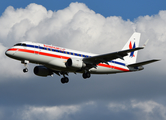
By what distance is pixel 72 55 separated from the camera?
53.0 m

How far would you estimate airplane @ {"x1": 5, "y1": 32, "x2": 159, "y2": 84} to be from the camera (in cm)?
4897

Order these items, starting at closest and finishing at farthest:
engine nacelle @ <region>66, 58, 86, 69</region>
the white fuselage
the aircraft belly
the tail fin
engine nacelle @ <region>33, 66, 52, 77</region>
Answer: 1. the white fuselage
2. engine nacelle @ <region>66, 58, 86, 69</region>
3. the aircraft belly
4. engine nacelle @ <region>33, 66, 52, 77</region>
5. the tail fin

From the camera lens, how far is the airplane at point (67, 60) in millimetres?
48969

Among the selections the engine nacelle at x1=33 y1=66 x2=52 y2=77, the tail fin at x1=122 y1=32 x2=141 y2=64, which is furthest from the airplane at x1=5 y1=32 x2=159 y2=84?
the tail fin at x1=122 y1=32 x2=141 y2=64

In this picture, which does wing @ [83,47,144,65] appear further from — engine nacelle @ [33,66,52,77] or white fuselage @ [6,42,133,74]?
engine nacelle @ [33,66,52,77]

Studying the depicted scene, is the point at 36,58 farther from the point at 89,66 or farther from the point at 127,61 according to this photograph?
the point at 127,61

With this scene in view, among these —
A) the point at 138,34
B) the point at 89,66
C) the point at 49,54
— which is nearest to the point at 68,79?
the point at 89,66

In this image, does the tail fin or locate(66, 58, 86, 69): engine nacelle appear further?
the tail fin

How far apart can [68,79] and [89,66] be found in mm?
7437

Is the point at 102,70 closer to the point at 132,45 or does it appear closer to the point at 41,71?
the point at 41,71

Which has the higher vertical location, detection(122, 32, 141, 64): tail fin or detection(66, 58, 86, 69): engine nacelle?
detection(122, 32, 141, 64): tail fin

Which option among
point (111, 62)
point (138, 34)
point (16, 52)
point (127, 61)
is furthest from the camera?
point (138, 34)

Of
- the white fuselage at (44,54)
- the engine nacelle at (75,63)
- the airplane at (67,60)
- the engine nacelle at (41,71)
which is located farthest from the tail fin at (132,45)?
the engine nacelle at (41,71)

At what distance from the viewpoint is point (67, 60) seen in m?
51.8
